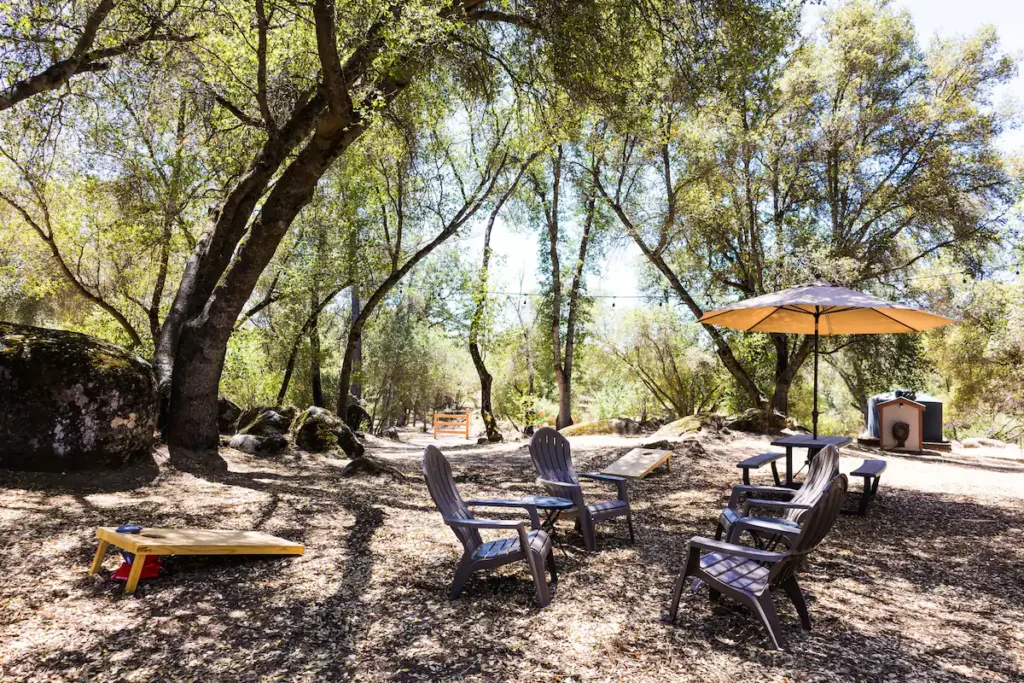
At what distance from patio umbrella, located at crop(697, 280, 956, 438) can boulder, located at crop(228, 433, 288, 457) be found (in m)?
5.84

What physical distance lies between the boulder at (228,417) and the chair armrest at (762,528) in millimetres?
8276

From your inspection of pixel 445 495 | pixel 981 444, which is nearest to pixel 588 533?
pixel 445 495

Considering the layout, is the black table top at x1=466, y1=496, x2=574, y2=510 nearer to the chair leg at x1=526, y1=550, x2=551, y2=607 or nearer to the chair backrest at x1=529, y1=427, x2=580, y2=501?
the chair backrest at x1=529, y1=427, x2=580, y2=501

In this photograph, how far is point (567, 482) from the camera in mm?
5105

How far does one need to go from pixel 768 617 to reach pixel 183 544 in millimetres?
3163

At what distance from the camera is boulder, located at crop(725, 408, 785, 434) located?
1164 cm

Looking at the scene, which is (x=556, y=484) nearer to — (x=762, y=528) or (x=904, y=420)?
(x=762, y=528)

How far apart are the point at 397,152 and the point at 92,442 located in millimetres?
7231

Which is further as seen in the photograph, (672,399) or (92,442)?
(672,399)

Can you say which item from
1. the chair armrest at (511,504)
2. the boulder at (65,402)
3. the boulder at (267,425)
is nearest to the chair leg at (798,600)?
the chair armrest at (511,504)

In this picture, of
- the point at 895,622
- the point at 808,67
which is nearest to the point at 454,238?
the point at 808,67

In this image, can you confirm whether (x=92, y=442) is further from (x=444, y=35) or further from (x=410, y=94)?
(x=410, y=94)

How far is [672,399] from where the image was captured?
23422mm

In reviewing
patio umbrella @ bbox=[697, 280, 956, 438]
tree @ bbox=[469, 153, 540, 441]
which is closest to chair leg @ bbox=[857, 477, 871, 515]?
patio umbrella @ bbox=[697, 280, 956, 438]
